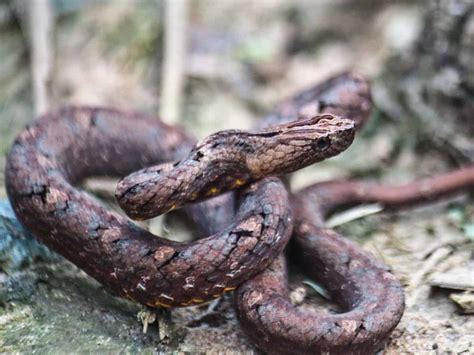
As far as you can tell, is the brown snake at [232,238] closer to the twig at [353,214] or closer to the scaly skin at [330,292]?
the scaly skin at [330,292]

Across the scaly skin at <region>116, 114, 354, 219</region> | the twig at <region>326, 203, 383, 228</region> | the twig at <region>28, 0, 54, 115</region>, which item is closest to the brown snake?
the scaly skin at <region>116, 114, 354, 219</region>

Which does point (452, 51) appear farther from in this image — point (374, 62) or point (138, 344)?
point (138, 344)

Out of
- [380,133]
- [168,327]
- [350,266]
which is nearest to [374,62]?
[380,133]

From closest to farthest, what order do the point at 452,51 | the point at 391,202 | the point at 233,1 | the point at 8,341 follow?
1. the point at 8,341
2. the point at 391,202
3. the point at 452,51
4. the point at 233,1

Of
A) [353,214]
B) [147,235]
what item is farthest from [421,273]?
[147,235]

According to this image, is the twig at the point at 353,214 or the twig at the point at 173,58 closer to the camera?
the twig at the point at 353,214

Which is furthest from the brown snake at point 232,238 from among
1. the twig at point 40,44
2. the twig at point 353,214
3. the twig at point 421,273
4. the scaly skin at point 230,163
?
the twig at point 40,44
